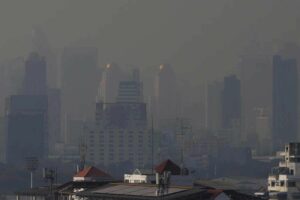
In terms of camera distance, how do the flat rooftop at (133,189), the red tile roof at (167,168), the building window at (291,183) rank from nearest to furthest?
the flat rooftop at (133,189) < the red tile roof at (167,168) < the building window at (291,183)

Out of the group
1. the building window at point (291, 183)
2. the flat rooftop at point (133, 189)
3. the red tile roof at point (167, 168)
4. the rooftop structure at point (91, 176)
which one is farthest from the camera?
the building window at point (291, 183)

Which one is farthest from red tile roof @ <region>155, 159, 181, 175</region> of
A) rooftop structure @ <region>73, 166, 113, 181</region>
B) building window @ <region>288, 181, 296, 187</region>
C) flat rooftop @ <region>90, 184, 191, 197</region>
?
building window @ <region>288, 181, 296, 187</region>

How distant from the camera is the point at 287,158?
12319 centimetres

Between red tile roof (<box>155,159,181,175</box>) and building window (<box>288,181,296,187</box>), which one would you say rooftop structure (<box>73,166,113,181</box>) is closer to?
red tile roof (<box>155,159,181,175</box>)

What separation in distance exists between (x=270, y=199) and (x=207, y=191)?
33007mm

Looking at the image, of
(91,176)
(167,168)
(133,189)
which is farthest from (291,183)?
(133,189)

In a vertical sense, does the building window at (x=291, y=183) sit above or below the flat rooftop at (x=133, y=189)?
above

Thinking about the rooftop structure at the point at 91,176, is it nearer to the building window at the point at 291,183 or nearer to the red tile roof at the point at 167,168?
the red tile roof at the point at 167,168

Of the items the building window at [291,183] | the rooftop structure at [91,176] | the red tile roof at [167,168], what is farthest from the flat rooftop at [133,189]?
the building window at [291,183]

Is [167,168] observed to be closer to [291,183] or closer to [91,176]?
[91,176]

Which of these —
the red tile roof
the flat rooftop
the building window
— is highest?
the red tile roof

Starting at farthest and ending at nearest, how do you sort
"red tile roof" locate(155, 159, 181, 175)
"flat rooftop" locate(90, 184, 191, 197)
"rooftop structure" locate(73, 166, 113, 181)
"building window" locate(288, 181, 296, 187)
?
1. "building window" locate(288, 181, 296, 187)
2. "rooftop structure" locate(73, 166, 113, 181)
3. "red tile roof" locate(155, 159, 181, 175)
4. "flat rooftop" locate(90, 184, 191, 197)

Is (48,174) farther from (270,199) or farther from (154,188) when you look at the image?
(270,199)

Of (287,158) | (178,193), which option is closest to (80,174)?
(178,193)
